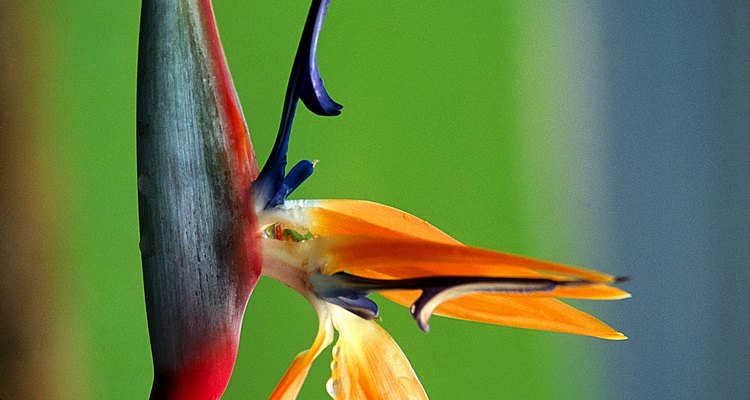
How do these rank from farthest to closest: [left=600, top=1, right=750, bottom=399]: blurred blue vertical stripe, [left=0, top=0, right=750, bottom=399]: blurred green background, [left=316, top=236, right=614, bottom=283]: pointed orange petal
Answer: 1. [left=600, top=1, right=750, bottom=399]: blurred blue vertical stripe
2. [left=0, top=0, right=750, bottom=399]: blurred green background
3. [left=316, top=236, right=614, bottom=283]: pointed orange petal

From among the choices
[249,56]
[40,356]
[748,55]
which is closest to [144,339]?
[40,356]

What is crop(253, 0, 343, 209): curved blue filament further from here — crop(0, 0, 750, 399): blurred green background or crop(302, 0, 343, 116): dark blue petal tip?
crop(0, 0, 750, 399): blurred green background

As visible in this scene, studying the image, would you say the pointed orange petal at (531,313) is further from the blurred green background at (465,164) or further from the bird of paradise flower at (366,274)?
the blurred green background at (465,164)

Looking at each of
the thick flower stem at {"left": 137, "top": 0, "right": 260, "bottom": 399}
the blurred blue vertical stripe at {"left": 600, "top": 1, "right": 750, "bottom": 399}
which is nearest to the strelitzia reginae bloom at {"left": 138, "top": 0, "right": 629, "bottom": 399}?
the thick flower stem at {"left": 137, "top": 0, "right": 260, "bottom": 399}

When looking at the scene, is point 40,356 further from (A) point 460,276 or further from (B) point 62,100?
(A) point 460,276

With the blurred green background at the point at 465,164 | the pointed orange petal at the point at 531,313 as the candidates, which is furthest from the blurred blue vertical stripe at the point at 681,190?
the pointed orange petal at the point at 531,313

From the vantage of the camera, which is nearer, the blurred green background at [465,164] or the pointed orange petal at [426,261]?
the pointed orange petal at [426,261]

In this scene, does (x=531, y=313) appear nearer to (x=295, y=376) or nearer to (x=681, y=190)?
(x=295, y=376)
